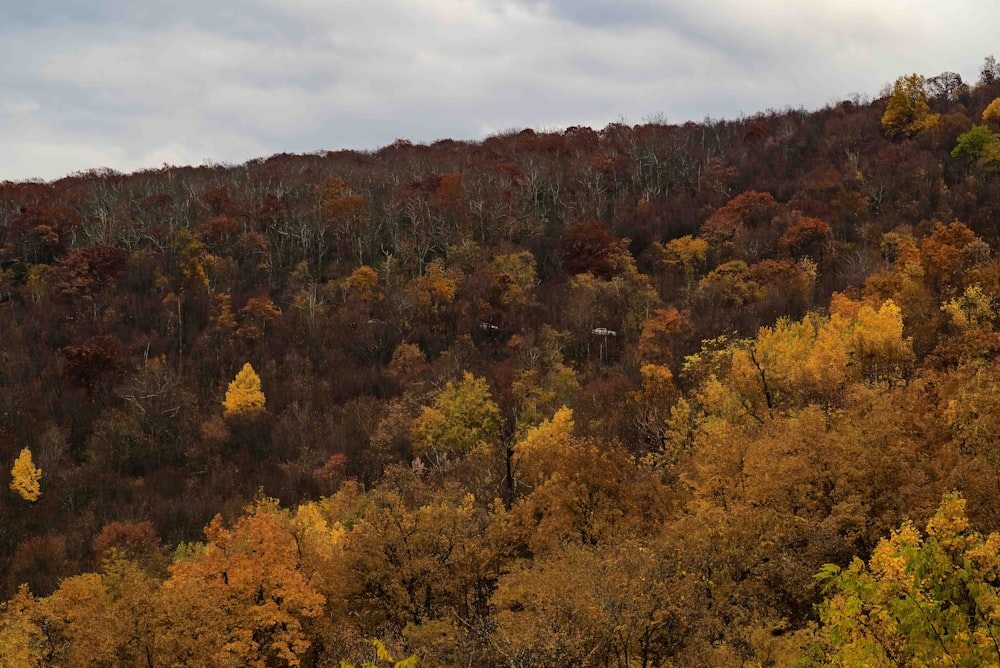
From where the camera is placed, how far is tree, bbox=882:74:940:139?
11925cm

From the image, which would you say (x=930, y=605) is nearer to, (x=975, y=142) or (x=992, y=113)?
(x=975, y=142)

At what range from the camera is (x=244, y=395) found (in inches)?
3393

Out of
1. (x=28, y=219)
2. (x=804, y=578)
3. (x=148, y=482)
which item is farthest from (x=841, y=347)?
(x=28, y=219)

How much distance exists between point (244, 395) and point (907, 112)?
110 m

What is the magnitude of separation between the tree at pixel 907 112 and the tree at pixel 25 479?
12766cm

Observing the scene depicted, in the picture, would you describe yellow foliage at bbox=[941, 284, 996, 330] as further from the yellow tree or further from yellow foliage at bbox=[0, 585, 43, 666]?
yellow foliage at bbox=[0, 585, 43, 666]

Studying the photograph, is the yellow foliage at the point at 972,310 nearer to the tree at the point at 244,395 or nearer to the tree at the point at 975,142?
the tree at the point at 975,142

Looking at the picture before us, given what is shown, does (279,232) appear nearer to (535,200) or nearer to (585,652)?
(535,200)

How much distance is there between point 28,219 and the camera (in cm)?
11169

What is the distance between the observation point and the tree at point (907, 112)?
4695 inches

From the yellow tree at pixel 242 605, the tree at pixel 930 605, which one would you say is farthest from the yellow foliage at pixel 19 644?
the tree at pixel 930 605

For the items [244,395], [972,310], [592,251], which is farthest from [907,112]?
[244,395]

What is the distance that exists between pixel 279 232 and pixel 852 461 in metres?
102

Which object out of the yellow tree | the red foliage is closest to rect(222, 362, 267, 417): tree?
the red foliage
